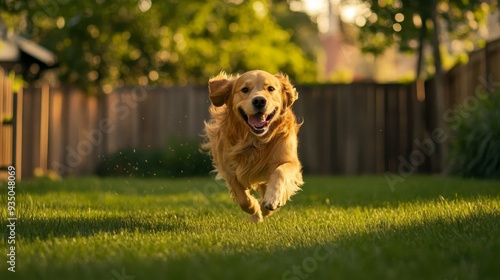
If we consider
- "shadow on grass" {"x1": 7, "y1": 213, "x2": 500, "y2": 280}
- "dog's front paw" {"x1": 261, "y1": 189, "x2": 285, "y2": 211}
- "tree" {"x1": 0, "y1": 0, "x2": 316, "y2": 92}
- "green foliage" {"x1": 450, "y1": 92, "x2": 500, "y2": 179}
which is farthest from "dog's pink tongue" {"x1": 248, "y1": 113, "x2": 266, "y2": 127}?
"tree" {"x1": 0, "y1": 0, "x2": 316, "y2": 92}

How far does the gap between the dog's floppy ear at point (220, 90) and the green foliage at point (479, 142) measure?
15.5 feet

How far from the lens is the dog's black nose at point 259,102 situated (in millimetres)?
5875

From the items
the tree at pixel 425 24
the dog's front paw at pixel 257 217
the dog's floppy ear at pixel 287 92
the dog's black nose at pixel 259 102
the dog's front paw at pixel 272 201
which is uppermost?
the tree at pixel 425 24

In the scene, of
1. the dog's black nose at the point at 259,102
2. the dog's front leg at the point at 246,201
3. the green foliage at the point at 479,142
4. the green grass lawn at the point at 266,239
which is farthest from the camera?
the green foliage at the point at 479,142

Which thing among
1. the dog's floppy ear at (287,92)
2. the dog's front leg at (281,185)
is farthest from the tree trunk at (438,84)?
the dog's front leg at (281,185)

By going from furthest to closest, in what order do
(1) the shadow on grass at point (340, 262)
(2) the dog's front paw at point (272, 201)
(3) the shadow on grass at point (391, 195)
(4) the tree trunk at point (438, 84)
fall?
(4) the tree trunk at point (438, 84) → (3) the shadow on grass at point (391, 195) → (2) the dog's front paw at point (272, 201) → (1) the shadow on grass at point (340, 262)

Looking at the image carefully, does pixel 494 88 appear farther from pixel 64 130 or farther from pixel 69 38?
pixel 69 38

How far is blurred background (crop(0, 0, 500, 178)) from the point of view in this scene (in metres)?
11.3

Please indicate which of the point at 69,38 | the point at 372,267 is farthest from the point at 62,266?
the point at 69,38

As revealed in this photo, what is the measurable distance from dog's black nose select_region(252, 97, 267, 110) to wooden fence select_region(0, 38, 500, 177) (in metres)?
8.38

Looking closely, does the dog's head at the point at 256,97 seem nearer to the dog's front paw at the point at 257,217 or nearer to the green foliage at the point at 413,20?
the dog's front paw at the point at 257,217

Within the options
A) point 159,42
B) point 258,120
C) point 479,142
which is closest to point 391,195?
point 258,120

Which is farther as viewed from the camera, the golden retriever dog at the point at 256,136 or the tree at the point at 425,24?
the tree at the point at 425,24

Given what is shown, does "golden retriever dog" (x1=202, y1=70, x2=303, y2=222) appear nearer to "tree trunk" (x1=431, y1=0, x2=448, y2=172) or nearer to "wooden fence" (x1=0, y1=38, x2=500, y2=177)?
"tree trunk" (x1=431, y1=0, x2=448, y2=172)
